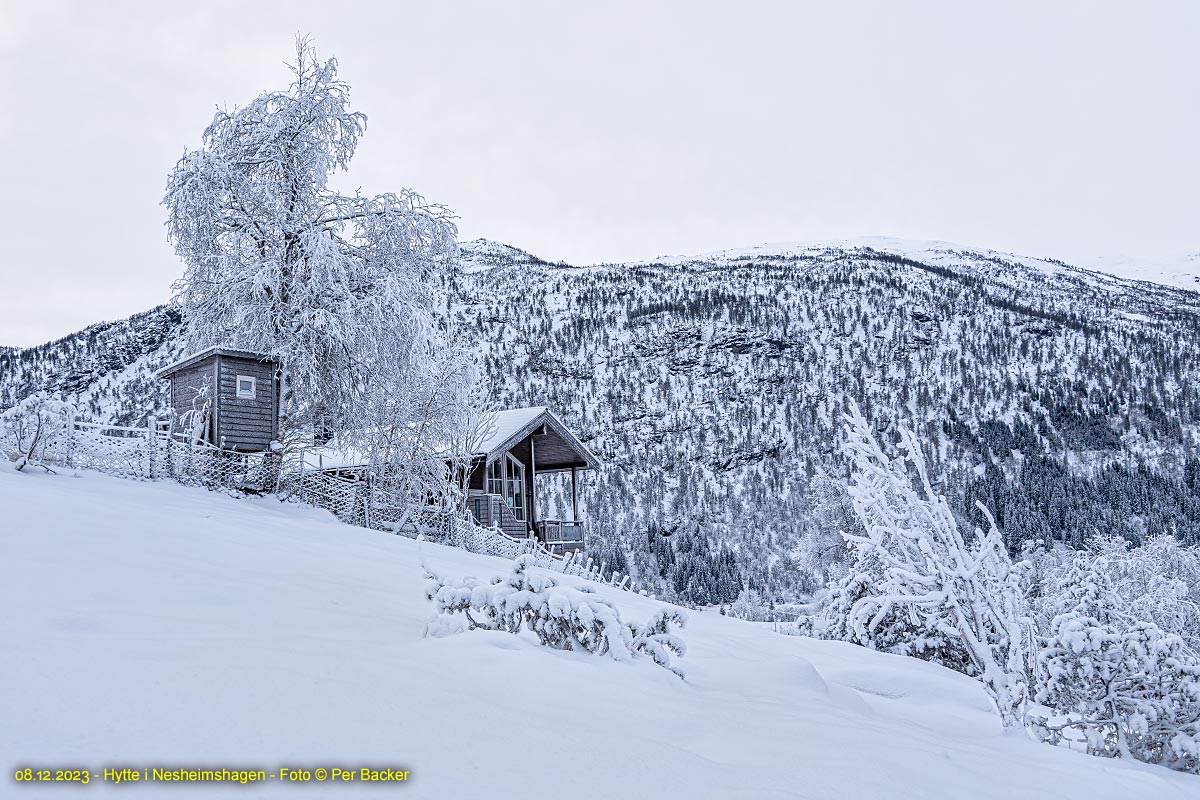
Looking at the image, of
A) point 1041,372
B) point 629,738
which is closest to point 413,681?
point 629,738

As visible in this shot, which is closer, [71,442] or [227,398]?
[71,442]

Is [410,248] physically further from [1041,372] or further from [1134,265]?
[1134,265]

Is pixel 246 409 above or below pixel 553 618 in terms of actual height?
above

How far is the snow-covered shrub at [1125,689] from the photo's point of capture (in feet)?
19.1

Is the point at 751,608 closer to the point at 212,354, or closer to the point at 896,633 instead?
the point at 896,633

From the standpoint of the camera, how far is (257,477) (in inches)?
667

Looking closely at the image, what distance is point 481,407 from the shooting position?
2123 centimetres

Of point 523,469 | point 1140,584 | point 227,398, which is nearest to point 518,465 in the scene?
point 523,469

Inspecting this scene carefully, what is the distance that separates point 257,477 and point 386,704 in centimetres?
1525

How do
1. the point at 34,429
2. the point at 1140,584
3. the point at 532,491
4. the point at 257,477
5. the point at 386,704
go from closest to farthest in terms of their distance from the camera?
the point at 386,704
the point at 34,429
the point at 257,477
the point at 1140,584
the point at 532,491

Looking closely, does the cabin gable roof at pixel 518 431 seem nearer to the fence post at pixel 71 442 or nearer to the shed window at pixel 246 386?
the shed window at pixel 246 386

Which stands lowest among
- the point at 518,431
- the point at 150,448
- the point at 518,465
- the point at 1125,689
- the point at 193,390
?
the point at 1125,689

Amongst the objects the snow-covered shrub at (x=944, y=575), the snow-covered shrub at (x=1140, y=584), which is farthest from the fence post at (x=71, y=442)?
the snow-covered shrub at (x=1140, y=584)

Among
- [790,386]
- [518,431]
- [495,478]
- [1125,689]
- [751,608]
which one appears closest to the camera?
[1125,689]
